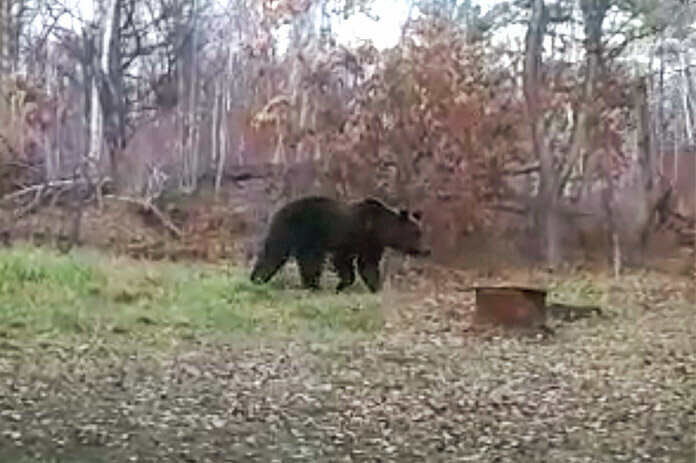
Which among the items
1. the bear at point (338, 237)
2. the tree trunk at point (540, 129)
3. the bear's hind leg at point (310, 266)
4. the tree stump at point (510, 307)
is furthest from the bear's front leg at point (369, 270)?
the tree trunk at point (540, 129)

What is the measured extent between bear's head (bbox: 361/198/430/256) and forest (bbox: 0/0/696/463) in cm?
3

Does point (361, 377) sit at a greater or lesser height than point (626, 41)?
lesser

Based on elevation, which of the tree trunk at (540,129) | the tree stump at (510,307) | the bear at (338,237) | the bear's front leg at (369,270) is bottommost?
the tree stump at (510,307)

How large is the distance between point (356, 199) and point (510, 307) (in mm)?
586

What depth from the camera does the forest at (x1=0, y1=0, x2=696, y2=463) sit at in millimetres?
2660

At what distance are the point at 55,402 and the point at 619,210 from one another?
1.72 meters

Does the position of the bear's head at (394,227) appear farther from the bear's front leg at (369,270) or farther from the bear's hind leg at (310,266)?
the bear's hind leg at (310,266)

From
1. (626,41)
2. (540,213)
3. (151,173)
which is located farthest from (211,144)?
(626,41)

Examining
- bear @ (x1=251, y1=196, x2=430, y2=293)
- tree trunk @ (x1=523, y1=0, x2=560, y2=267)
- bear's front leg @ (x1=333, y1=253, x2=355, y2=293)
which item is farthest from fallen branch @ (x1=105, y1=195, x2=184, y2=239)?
tree trunk @ (x1=523, y1=0, x2=560, y2=267)

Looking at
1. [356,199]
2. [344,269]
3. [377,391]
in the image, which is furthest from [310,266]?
[377,391]

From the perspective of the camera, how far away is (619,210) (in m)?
3.57

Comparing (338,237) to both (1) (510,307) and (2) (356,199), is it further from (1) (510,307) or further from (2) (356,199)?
(1) (510,307)

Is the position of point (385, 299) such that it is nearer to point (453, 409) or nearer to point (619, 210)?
point (619, 210)

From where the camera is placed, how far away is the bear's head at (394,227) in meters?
3.56
